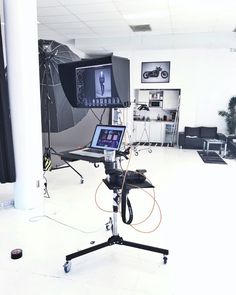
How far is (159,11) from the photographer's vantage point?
5180 millimetres

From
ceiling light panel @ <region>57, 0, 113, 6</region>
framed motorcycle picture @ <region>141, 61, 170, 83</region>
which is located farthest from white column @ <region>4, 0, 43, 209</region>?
framed motorcycle picture @ <region>141, 61, 170, 83</region>

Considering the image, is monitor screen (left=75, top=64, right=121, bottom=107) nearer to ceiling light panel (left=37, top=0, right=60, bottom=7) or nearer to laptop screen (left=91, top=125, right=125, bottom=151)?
laptop screen (left=91, top=125, right=125, bottom=151)

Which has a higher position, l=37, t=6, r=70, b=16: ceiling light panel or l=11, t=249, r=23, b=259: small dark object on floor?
l=37, t=6, r=70, b=16: ceiling light panel

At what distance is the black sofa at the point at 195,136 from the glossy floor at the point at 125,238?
343 cm

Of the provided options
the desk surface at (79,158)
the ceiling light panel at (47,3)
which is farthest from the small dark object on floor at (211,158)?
the ceiling light panel at (47,3)

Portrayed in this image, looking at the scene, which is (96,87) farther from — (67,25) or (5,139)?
(67,25)

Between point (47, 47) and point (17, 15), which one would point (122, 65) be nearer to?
point (17, 15)

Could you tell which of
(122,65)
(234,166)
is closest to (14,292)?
(122,65)

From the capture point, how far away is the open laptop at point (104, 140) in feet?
9.91

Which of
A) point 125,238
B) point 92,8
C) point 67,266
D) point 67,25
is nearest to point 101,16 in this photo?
point 92,8

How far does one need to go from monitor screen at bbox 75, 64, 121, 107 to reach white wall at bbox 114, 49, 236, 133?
237 inches

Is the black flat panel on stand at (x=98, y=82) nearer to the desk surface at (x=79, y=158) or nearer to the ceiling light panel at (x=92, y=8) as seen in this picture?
the desk surface at (x=79, y=158)

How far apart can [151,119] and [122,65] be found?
6883mm

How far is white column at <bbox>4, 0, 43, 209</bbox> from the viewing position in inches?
107
